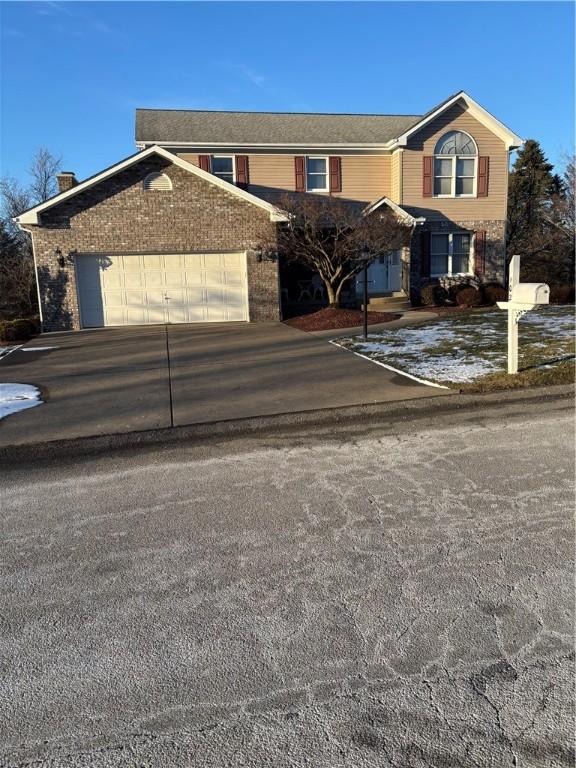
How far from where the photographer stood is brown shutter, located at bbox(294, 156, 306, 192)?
21.2 metres

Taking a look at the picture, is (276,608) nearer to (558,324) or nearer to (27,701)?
(27,701)

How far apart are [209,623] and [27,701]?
84 cm

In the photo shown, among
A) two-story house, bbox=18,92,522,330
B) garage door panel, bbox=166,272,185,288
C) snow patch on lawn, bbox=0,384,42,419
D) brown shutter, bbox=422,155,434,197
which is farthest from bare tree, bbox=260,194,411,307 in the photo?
snow patch on lawn, bbox=0,384,42,419

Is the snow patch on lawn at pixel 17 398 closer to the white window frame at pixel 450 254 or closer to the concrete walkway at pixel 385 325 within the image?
the concrete walkway at pixel 385 325

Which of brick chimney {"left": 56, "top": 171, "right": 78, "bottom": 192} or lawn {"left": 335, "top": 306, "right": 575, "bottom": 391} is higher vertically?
brick chimney {"left": 56, "top": 171, "right": 78, "bottom": 192}

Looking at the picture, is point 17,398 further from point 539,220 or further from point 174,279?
point 539,220

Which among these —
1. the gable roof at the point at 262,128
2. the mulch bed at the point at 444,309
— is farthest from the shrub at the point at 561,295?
the gable roof at the point at 262,128

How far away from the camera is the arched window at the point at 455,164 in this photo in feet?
69.3

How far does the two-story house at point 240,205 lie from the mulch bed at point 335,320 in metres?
2.16

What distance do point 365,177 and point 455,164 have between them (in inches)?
135

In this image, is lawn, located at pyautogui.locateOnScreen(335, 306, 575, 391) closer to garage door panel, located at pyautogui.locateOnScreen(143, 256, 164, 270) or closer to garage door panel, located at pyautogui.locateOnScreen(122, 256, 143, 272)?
garage door panel, located at pyautogui.locateOnScreen(143, 256, 164, 270)

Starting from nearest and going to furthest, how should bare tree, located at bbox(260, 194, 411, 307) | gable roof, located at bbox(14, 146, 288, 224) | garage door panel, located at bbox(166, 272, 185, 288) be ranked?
bare tree, located at bbox(260, 194, 411, 307)
gable roof, located at bbox(14, 146, 288, 224)
garage door panel, located at bbox(166, 272, 185, 288)

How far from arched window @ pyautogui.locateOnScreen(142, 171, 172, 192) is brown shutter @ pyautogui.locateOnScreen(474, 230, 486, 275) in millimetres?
11869

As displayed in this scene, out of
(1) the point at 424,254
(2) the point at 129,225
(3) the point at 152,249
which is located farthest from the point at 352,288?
(2) the point at 129,225
